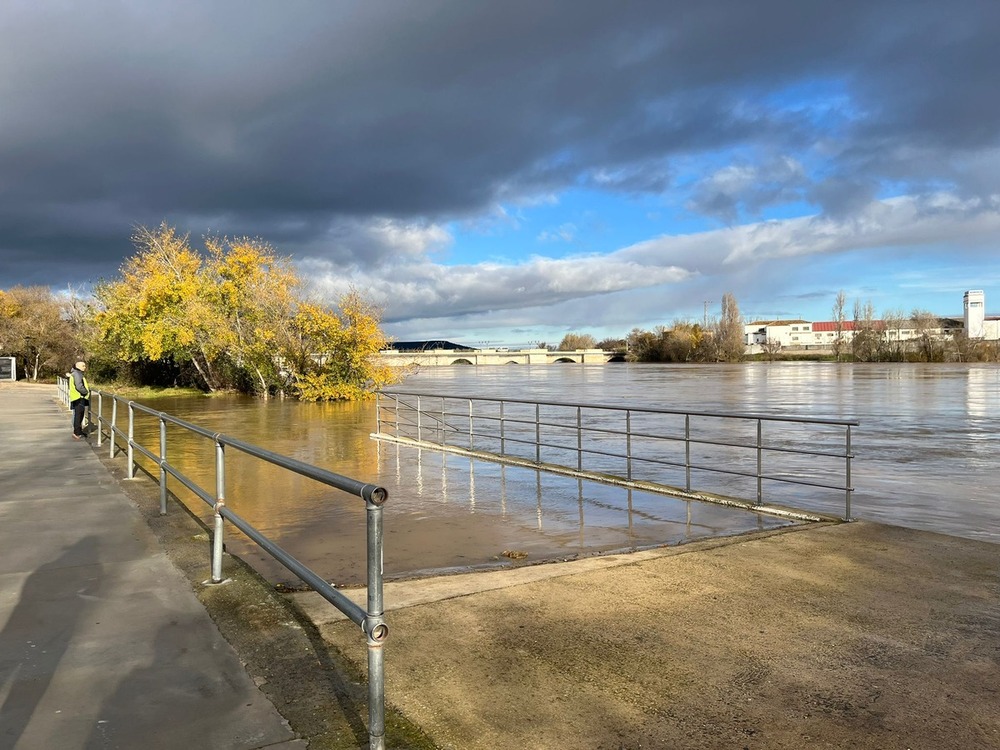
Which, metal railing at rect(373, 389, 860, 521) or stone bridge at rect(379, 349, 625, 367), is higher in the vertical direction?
stone bridge at rect(379, 349, 625, 367)

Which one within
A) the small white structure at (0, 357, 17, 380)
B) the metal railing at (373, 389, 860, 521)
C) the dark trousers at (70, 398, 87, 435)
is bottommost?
the metal railing at (373, 389, 860, 521)

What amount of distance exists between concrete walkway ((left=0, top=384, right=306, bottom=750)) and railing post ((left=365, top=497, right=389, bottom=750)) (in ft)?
1.25

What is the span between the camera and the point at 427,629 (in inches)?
171

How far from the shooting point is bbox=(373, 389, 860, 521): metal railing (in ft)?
31.9

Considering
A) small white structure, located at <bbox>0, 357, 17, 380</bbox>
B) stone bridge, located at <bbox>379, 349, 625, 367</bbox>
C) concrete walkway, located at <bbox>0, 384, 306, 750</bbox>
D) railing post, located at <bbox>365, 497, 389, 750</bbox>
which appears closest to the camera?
railing post, located at <bbox>365, 497, 389, 750</bbox>

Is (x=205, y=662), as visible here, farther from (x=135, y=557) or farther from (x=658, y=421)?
(x=658, y=421)

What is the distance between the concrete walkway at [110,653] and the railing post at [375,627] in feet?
1.25

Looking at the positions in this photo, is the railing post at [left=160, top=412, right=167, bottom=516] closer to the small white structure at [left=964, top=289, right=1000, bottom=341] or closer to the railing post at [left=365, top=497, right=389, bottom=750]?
the railing post at [left=365, top=497, right=389, bottom=750]

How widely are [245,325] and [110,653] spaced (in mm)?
37031

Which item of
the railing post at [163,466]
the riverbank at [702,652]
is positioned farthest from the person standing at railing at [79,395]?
the riverbank at [702,652]

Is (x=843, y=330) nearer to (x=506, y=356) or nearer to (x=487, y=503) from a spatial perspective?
(x=506, y=356)

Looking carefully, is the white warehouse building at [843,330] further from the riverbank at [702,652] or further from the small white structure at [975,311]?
the riverbank at [702,652]

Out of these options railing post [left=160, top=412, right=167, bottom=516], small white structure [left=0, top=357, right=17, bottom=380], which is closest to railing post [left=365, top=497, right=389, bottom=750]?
railing post [left=160, top=412, right=167, bottom=516]

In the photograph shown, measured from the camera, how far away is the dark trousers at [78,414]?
52.3ft
